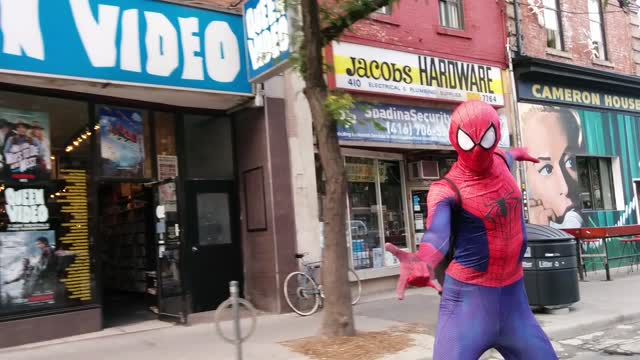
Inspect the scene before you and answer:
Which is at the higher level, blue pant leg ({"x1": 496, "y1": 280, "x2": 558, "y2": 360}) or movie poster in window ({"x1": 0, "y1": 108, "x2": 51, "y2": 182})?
movie poster in window ({"x1": 0, "y1": 108, "x2": 51, "y2": 182})

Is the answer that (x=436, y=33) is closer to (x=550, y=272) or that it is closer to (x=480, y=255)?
(x=550, y=272)

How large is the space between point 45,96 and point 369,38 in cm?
614

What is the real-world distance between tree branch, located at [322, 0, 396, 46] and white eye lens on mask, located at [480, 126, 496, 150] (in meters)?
4.01

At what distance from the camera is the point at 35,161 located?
8398 millimetres

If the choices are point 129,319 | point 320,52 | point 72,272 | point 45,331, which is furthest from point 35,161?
point 320,52

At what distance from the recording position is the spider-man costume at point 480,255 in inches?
131

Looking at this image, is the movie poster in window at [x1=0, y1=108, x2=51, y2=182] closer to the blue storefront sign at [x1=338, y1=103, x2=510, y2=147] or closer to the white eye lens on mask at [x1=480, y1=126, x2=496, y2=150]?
the blue storefront sign at [x1=338, y1=103, x2=510, y2=147]

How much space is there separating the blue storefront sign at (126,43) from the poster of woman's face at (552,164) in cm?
820

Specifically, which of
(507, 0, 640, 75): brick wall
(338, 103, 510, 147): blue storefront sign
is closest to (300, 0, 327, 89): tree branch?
(338, 103, 510, 147): blue storefront sign

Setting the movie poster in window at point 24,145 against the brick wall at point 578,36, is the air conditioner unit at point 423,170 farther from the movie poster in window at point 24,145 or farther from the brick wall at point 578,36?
the movie poster in window at point 24,145

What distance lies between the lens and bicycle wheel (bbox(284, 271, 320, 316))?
32.0ft

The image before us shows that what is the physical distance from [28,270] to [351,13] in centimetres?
560

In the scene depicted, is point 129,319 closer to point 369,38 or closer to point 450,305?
point 369,38

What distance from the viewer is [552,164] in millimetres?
15008
